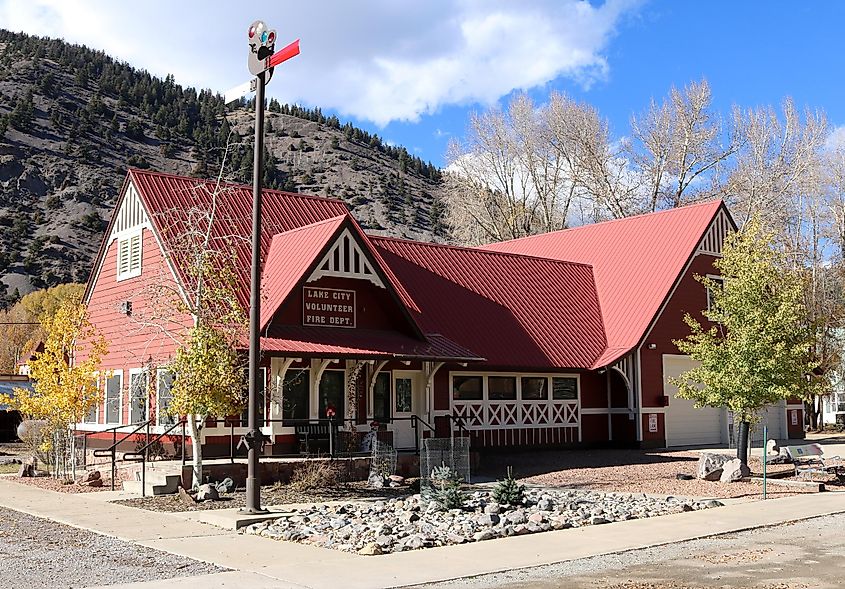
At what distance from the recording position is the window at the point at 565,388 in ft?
101

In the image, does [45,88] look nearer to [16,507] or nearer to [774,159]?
[774,159]

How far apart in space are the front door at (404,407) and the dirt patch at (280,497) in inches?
196

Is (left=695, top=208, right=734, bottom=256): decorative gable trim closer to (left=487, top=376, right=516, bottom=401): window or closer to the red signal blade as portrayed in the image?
(left=487, top=376, right=516, bottom=401): window

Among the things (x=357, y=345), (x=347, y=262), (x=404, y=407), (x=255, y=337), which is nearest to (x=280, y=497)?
(x=255, y=337)

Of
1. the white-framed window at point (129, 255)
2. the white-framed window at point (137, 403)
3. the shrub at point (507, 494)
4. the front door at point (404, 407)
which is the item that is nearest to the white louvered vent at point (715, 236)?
the front door at point (404, 407)

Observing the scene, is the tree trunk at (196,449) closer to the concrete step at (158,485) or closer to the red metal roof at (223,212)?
the concrete step at (158,485)

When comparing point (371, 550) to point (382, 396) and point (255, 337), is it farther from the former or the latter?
point (382, 396)

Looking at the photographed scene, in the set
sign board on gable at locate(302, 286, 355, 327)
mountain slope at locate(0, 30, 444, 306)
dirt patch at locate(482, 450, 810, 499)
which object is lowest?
dirt patch at locate(482, 450, 810, 499)

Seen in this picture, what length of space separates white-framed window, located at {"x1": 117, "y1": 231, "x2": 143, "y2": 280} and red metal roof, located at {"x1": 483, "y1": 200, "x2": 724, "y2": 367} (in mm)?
14753

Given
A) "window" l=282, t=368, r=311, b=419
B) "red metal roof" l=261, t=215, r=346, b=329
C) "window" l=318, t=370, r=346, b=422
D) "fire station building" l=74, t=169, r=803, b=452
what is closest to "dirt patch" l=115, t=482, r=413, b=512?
"fire station building" l=74, t=169, r=803, b=452

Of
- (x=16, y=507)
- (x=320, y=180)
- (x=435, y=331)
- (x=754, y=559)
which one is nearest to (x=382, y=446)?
(x=435, y=331)

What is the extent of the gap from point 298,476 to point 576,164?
38.9m

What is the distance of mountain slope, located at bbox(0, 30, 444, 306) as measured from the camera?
7925cm

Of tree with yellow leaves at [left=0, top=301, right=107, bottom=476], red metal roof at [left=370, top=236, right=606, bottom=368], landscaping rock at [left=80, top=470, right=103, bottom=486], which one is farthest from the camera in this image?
red metal roof at [left=370, top=236, right=606, bottom=368]
